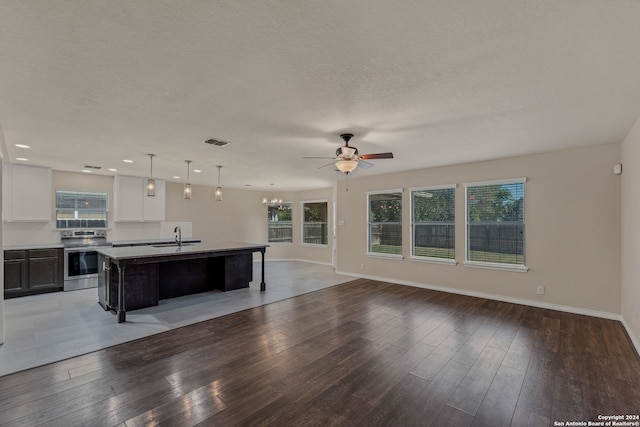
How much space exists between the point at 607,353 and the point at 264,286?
4.93 meters

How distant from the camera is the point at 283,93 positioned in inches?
95.6

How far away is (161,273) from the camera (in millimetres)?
4930

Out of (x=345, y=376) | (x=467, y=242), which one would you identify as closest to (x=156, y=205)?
(x=345, y=376)

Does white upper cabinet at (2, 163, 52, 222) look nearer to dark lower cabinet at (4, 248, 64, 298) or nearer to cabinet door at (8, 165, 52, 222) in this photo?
cabinet door at (8, 165, 52, 222)

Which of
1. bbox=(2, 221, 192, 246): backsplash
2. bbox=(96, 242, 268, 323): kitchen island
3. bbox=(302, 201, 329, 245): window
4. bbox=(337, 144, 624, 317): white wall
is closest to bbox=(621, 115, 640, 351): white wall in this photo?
bbox=(337, 144, 624, 317): white wall

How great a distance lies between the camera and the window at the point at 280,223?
10000mm

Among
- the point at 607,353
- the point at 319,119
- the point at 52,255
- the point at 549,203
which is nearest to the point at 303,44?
the point at 319,119

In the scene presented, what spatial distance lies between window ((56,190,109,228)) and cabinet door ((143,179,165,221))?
0.81 metres

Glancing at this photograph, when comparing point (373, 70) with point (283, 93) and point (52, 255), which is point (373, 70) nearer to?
point (283, 93)

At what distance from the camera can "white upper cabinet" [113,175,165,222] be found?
A: 6422mm

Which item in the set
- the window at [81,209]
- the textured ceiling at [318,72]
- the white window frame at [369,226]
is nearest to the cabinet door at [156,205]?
the window at [81,209]

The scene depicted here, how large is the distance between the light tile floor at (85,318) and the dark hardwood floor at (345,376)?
32 cm

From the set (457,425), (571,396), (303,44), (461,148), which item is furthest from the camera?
(461,148)

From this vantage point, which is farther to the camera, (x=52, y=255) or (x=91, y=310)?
(x=52, y=255)
